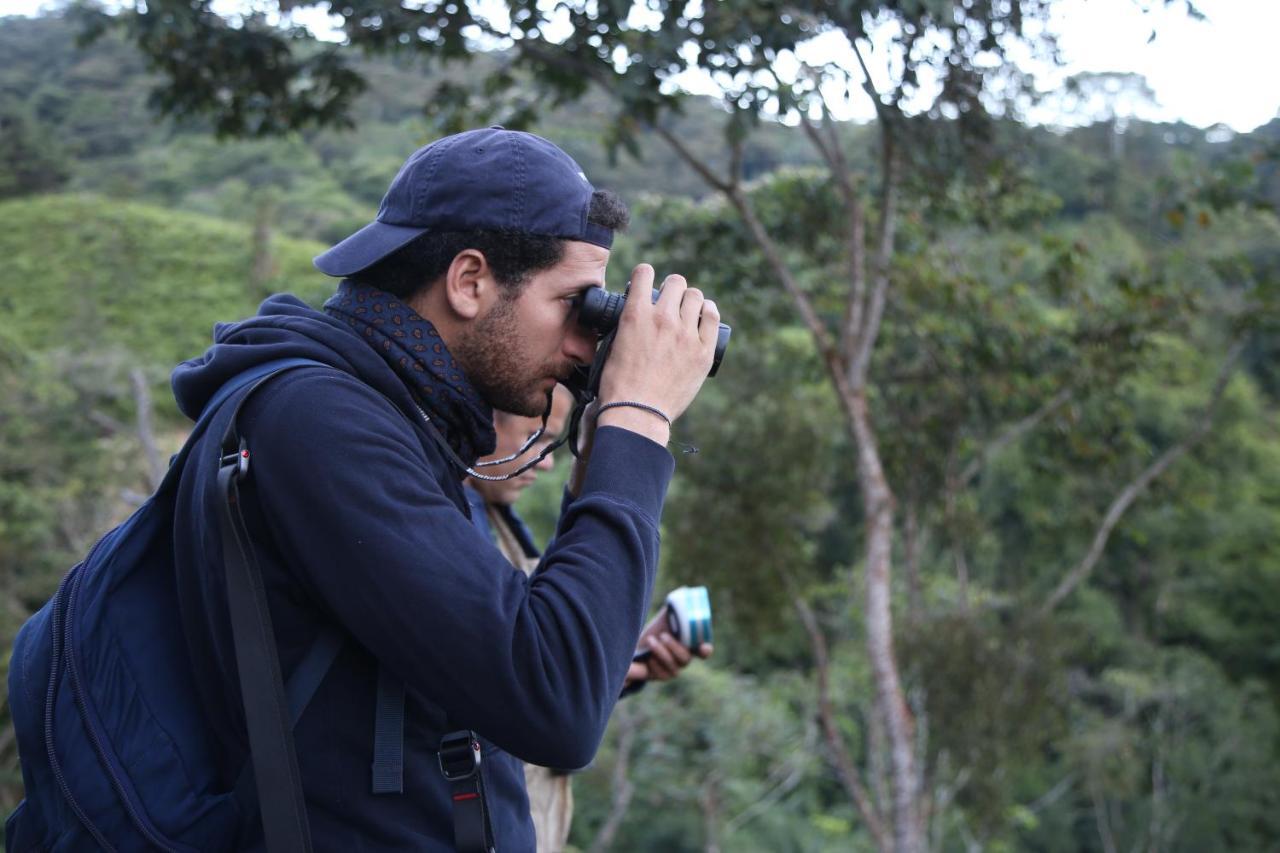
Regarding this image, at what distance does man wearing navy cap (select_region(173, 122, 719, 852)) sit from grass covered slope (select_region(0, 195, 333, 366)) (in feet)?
78.6

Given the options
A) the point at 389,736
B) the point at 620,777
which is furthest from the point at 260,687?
the point at 620,777

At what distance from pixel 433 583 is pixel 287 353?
0.87ft

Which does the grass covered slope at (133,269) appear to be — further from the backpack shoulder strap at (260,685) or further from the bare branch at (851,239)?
the backpack shoulder strap at (260,685)

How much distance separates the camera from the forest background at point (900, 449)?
21.8ft

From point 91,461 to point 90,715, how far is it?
14.6m

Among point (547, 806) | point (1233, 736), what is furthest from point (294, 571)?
point (1233, 736)

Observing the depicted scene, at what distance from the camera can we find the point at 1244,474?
2189cm

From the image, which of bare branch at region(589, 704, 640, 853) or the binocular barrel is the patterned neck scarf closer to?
the binocular barrel

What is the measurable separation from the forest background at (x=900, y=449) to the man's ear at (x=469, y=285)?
3330mm

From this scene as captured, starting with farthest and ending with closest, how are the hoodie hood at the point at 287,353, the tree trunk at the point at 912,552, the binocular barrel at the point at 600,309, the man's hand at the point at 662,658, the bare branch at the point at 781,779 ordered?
the bare branch at the point at 781,779 < the tree trunk at the point at 912,552 < the man's hand at the point at 662,658 < the binocular barrel at the point at 600,309 < the hoodie hood at the point at 287,353

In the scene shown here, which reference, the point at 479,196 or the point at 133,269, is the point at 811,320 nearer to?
the point at 479,196

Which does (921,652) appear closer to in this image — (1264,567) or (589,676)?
(589,676)

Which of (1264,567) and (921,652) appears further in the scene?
(1264,567)

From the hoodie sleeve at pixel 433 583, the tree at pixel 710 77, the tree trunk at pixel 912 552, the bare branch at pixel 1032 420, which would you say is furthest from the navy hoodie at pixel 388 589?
the tree trunk at pixel 912 552
